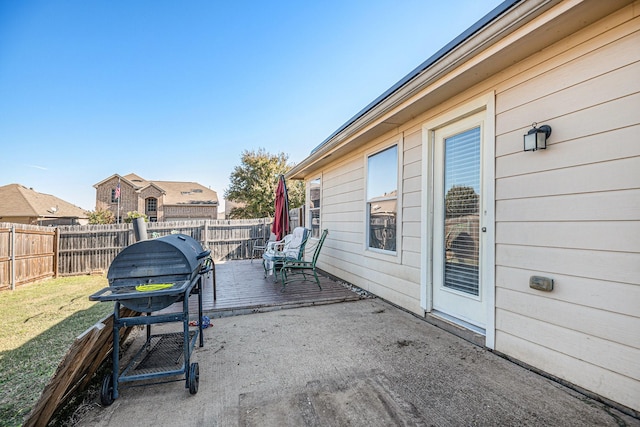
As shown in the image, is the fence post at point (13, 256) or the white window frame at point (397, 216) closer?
the white window frame at point (397, 216)

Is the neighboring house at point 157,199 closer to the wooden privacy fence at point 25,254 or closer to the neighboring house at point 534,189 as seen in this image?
the wooden privacy fence at point 25,254

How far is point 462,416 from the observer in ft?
5.15

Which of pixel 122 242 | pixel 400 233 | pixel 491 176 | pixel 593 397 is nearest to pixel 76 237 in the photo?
pixel 122 242

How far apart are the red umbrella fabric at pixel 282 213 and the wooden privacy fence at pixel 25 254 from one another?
5.71 meters

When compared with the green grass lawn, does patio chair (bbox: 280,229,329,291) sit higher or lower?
higher

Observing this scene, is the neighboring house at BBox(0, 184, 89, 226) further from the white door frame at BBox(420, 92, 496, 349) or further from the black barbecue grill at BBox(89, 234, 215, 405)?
the white door frame at BBox(420, 92, 496, 349)

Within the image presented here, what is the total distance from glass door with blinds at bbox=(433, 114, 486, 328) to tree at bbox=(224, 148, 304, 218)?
1562 centimetres

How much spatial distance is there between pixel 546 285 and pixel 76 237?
10694 millimetres

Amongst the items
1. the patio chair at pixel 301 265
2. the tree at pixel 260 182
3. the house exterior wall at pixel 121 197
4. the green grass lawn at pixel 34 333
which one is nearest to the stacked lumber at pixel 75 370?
the green grass lawn at pixel 34 333

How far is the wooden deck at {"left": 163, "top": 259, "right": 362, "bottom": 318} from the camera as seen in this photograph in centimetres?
359

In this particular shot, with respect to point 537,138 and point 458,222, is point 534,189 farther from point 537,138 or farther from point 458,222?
point 458,222

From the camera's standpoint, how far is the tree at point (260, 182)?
18.7 meters

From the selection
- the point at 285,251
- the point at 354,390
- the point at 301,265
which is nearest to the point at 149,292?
the point at 354,390

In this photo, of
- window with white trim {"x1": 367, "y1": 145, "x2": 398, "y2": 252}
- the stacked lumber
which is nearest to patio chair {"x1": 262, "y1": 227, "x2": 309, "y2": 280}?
window with white trim {"x1": 367, "y1": 145, "x2": 398, "y2": 252}
